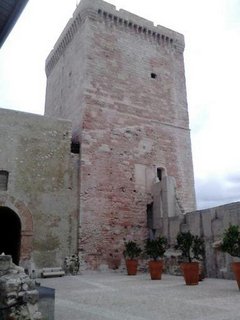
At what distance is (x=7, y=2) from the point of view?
2756mm

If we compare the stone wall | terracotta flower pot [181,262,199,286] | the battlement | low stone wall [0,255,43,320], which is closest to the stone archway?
the stone wall

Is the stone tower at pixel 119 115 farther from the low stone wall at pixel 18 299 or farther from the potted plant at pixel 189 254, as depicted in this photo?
the low stone wall at pixel 18 299

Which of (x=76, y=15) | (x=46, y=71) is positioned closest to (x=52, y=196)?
(x=76, y=15)

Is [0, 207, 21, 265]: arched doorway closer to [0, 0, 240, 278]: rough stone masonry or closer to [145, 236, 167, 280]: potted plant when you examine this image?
[0, 0, 240, 278]: rough stone masonry

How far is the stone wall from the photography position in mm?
11016

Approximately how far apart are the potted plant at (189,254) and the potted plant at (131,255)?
2.81 m

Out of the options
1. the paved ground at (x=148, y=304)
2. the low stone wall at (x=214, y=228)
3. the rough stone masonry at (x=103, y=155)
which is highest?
the rough stone masonry at (x=103, y=155)

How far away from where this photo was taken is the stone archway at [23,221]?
1069 cm

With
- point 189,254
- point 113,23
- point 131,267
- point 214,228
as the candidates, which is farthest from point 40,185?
point 113,23

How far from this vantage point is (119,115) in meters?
14.4

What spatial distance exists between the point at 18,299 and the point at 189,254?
6186mm

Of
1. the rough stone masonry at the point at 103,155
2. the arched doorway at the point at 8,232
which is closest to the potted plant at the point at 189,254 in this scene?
the rough stone masonry at the point at 103,155

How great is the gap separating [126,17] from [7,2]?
14.5 meters

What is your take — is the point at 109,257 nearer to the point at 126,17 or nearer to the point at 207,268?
the point at 207,268
